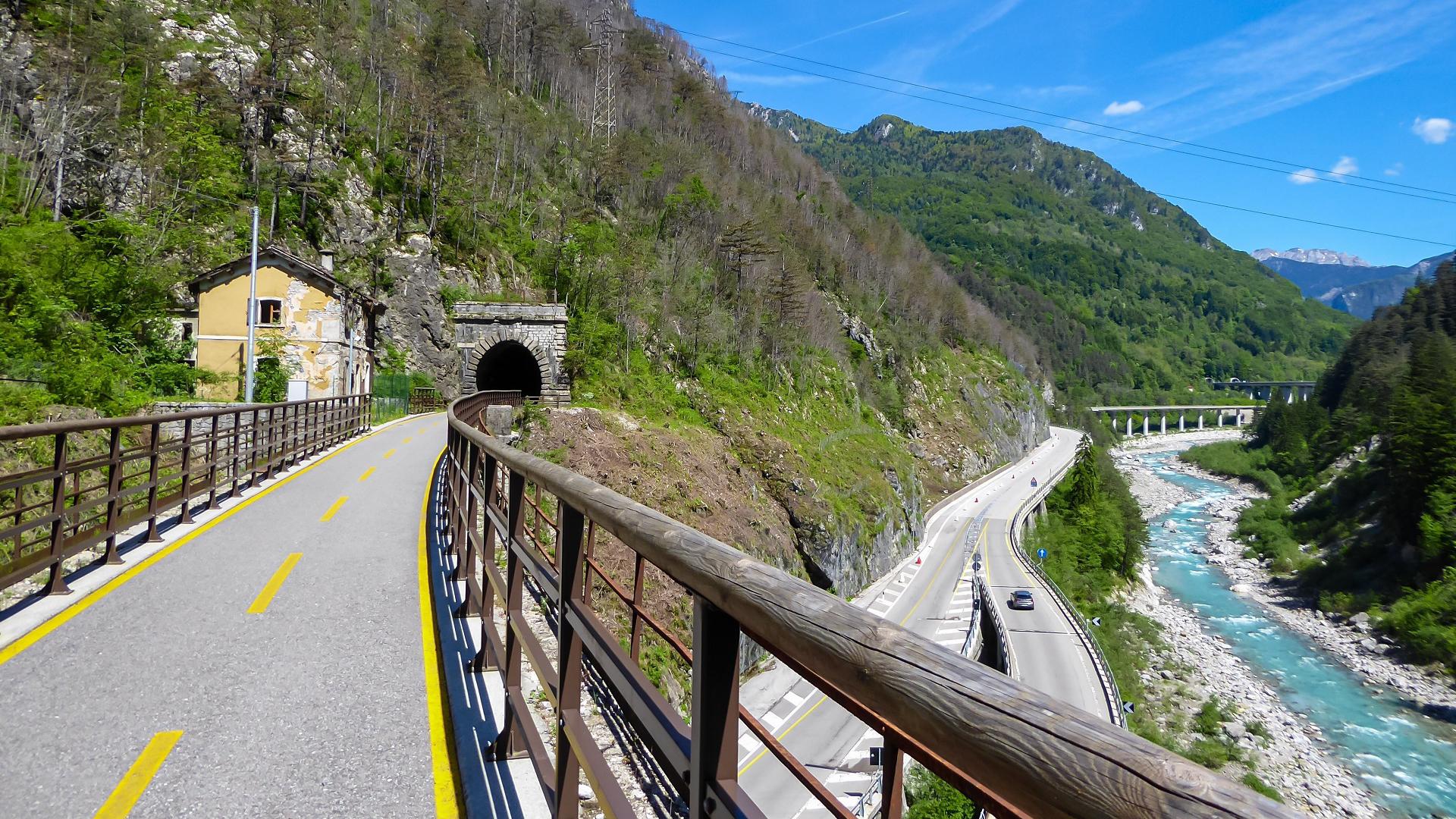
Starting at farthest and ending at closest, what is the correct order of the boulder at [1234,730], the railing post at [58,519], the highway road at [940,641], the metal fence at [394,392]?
the metal fence at [394,392], the boulder at [1234,730], the highway road at [940,641], the railing post at [58,519]

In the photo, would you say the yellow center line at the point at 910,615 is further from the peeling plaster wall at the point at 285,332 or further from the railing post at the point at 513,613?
the peeling plaster wall at the point at 285,332

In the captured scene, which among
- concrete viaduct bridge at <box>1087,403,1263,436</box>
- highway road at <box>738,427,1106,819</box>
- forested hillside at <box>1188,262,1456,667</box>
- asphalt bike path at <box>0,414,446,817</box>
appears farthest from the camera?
concrete viaduct bridge at <box>1087,403,1263,436</box>

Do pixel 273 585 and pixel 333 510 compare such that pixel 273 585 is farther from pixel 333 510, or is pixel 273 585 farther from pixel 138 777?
pixel 333 510

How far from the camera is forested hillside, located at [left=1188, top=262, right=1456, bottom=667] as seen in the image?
137ft

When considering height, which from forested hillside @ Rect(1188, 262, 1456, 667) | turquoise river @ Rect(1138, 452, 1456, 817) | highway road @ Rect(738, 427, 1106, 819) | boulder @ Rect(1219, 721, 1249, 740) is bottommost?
turquoise river @ Rect(1138, 452, 1456, 817)

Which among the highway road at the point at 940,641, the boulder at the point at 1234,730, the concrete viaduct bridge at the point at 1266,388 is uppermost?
the concrete viaduct bridge at the point at 1266,388

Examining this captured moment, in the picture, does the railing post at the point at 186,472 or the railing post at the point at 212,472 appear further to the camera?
the railing post at the point at 212,472

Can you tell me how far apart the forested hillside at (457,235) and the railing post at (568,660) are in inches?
568

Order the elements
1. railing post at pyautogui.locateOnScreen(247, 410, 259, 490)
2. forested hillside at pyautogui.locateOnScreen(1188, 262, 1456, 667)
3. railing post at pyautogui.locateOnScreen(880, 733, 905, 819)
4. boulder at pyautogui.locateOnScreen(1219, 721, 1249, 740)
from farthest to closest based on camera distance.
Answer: forested hillside at pyautogui.locateOnScreen(1188, 262, 1456, 667)
boulder at pyautogui.locateOnScreen(1219, 721, 1249, 740)
railing post at pyautogui.locateOnScreen(247, 410, 259, 490)
railing post at pyautogui.locateOnScreen(880, 733, 905, 819)

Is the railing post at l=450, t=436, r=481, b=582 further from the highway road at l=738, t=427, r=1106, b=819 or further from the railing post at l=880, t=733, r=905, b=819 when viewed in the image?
the railing post at l=880, t=733, r=905, b=819

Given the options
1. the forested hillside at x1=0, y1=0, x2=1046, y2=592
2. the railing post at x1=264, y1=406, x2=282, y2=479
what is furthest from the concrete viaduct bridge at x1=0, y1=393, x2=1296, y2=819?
the forested hillside at x1=0, y1=0, x2=1046, y2=592

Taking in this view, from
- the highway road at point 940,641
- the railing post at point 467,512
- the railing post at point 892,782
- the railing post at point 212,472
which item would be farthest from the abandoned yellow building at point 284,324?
the railing post at point 892,782

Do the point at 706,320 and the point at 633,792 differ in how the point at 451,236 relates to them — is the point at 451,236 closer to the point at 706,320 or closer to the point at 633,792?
the point at 706,320

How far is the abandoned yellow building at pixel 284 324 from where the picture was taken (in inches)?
1150
